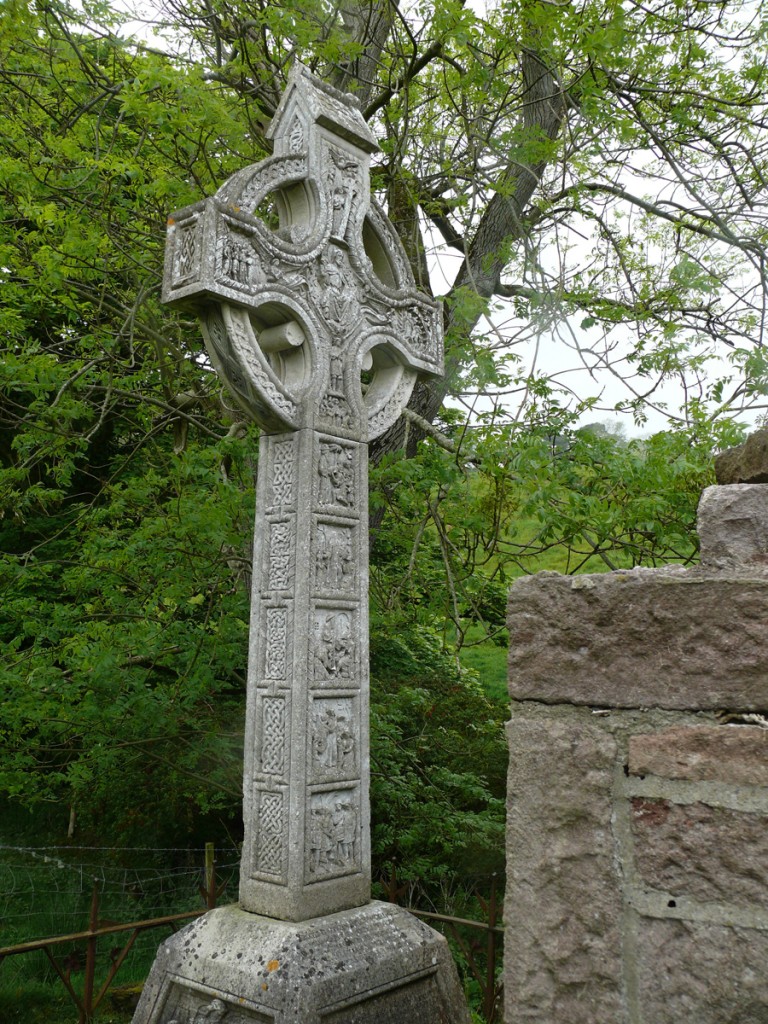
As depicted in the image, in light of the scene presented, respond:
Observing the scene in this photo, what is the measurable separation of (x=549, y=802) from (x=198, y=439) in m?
7.39

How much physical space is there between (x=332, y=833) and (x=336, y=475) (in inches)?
58.5

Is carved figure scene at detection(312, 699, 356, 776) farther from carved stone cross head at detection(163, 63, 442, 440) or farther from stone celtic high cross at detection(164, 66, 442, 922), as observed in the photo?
carved stone cross head at detection(163, 63, 442, 440)

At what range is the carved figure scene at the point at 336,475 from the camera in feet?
12.7

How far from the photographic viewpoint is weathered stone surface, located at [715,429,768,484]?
1.70m

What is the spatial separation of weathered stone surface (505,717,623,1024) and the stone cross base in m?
1.91

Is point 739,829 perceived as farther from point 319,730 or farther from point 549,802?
point 319,730

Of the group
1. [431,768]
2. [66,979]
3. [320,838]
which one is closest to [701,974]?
[320,838]

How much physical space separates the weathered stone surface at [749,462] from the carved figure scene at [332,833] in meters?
2.35

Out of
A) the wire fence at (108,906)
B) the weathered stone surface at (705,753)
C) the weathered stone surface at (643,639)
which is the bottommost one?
the wire fence at (108,906)

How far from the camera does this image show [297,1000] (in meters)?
3.12

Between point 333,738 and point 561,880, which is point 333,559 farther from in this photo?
point 561,880

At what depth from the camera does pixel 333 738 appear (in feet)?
12.1

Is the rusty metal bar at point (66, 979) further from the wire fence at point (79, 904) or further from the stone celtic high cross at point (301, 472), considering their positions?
the wire fence at point (79, 904)

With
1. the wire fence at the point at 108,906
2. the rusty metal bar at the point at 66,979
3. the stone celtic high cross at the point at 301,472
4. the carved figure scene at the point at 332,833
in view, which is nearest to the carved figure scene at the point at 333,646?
the stone celtic high cross at the point at 301,472
